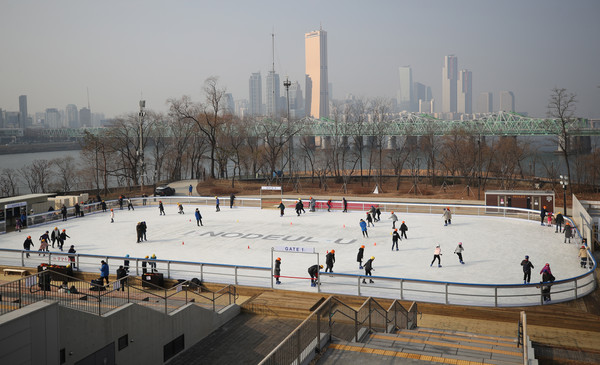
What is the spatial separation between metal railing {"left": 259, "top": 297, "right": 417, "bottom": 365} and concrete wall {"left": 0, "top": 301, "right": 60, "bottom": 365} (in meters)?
4.87

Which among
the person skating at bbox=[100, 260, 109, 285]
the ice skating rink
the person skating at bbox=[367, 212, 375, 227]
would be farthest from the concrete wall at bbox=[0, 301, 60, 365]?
the person skating at bbox=[367, 212, 375, 227]

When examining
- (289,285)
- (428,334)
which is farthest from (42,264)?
(428,334)

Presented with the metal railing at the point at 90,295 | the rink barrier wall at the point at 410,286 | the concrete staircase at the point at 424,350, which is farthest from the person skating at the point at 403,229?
the concrete staircase at the point at 424,350

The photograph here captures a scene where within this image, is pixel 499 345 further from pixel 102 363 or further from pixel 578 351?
pixel 102 363

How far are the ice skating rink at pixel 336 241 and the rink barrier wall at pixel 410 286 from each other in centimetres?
187

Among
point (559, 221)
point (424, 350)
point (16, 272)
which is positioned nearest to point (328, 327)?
point (424, 350)

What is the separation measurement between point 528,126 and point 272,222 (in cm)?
13757

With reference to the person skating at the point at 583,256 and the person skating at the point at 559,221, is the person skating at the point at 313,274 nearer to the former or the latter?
the person skating at the point at 583,256

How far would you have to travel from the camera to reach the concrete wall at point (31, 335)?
30.5 ft

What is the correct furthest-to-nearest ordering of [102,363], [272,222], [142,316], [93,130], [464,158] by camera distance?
1. [93,130]
2. [464,158]
3. [272,222]
4. [142,316]
5. [102,363]

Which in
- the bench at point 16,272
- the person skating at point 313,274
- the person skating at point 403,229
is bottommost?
the bench at point 16,272

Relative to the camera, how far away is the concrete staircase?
9.34 meters

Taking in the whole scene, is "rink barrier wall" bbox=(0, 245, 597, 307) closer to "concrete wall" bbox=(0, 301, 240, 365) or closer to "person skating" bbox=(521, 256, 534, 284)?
"person skating" bbox=(521, 256, 534, 284)

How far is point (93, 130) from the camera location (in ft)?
567
